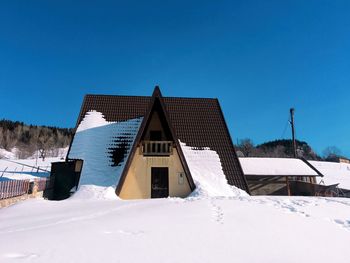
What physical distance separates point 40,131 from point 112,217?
4151 inches

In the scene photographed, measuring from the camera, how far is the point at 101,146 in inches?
645

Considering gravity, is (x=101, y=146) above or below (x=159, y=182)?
above

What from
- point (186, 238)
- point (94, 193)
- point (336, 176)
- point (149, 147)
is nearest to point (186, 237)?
point (186, 238)

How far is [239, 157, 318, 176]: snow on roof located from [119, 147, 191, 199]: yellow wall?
764 centimetres

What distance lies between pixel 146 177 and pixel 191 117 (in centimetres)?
630

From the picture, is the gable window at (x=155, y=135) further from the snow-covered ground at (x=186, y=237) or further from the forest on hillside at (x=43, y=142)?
the forest on hillside at (x=43, y=142)

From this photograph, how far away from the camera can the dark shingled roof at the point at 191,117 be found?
1697 cm

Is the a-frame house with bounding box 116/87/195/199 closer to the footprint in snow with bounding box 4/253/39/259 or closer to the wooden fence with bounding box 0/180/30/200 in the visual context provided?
the wooden fence with bounding box 0/180/30/200

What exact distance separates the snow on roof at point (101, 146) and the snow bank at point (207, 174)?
12.2 feet

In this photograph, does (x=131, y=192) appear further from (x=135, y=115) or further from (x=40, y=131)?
(x=40, y=131)

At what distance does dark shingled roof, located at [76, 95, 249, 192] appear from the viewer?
1697 centimetres

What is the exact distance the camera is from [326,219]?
24.3ft

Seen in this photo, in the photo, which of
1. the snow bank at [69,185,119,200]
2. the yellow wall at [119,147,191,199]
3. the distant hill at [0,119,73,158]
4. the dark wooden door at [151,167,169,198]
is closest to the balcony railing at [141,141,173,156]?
the yellow wall at [119,147,191,199]

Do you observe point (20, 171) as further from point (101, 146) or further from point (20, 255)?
point (20, 255)
